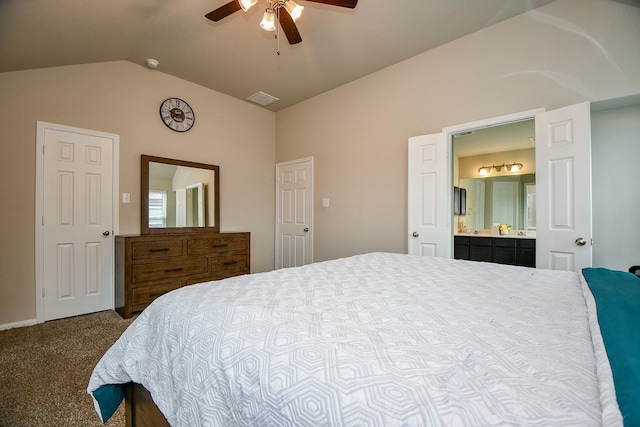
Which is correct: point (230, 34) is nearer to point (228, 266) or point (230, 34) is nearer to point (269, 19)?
point (269, 19)

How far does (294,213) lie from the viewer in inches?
181

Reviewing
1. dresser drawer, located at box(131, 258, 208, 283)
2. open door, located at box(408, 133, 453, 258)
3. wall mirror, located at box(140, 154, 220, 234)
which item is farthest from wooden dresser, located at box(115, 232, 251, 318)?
open door, located at box(408, 133, 453, 258)

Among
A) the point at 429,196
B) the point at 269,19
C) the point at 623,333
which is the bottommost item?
the point at 623,333

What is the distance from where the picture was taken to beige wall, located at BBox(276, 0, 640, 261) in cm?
226

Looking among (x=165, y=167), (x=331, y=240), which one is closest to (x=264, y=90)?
(x=165, y=167)

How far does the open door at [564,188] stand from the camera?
86.4 inches

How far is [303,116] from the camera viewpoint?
445 cm

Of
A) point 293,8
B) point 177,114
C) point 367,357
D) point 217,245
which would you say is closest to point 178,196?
point 217,245

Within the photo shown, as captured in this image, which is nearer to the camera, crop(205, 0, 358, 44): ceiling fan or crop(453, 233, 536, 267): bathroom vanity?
crop(205, 0, 358, 44): ceiling fan

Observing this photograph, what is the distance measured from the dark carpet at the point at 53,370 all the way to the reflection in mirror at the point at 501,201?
562cm

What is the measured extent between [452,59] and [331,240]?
2.59m

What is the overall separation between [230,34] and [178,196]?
2.06 metres

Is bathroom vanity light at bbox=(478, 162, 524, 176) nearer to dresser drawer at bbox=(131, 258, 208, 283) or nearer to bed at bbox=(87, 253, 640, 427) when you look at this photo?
bed at bbox=(87, 253, 640, 427)

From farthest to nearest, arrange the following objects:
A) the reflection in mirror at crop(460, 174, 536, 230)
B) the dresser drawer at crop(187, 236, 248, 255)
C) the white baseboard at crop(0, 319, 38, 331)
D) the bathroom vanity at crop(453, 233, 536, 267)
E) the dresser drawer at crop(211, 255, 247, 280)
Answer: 1. the reflection in mirror at crop(460, 174, 536, 230)
2. the bathroom vanity at crop(453, 233, 536, 267)
3. the dresser drawer at crop(211, 255, 247, 280)
4. the dresser drawer at crop(187, 236, 248, 255)
5. the white baseboard at crop(0, 319, 38, 331)
